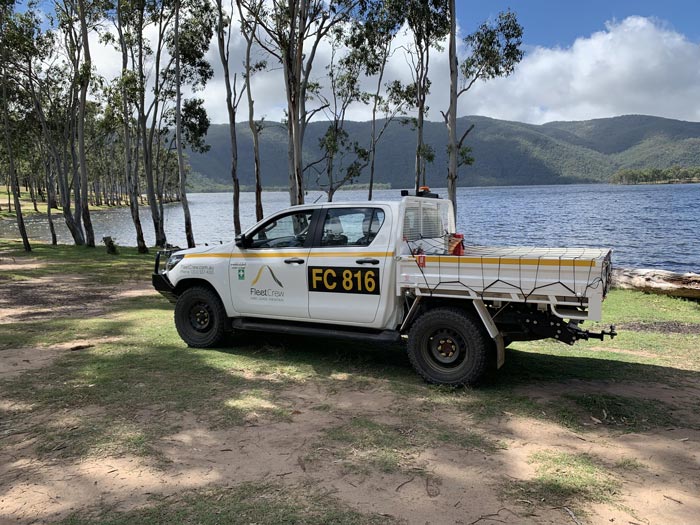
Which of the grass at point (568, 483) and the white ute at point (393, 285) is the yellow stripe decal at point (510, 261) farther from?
the grass at point (568, 483)

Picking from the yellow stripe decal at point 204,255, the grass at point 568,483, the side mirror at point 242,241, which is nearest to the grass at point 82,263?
the yellow stripe decal at point 204,255

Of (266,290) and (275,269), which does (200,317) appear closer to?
(266,290)

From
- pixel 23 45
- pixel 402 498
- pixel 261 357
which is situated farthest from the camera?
pixel 23 45

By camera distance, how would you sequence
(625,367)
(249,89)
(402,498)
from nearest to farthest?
(402,498), (625,367), (249,89)

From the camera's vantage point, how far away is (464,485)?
371 cm

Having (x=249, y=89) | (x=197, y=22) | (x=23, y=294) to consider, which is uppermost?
(x=197, y=22)

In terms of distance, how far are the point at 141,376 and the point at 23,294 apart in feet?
27.3

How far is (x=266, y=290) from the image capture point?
692 cm

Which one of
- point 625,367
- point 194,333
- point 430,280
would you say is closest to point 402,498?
point 430,280

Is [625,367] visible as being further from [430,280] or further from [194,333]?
[194,333]

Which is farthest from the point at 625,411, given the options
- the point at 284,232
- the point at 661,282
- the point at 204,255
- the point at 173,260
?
the point at 661,282

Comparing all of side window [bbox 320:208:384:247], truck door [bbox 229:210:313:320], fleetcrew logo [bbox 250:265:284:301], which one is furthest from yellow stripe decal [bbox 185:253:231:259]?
side window [bbox 320:208:384:247]

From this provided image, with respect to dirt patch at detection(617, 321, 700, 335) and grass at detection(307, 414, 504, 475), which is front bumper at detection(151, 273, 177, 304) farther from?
dirt patch at detection(617, 321, 700, 335)

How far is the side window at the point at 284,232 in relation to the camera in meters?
6.80
